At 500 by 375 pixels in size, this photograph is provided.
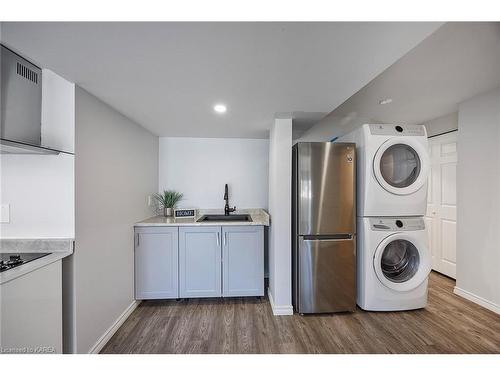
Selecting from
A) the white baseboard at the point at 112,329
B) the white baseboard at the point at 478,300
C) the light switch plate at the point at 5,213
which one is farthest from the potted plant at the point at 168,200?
the white baseboard at the point at 478,300

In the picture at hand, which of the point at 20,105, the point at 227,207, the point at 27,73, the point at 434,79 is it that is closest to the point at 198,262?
the point at 227,207

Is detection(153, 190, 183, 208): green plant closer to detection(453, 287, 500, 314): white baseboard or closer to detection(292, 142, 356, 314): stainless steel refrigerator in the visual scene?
detection(292, 142, 356, 314): stainless steel refrigerator

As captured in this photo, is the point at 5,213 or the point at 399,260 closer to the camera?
the point at 5,213

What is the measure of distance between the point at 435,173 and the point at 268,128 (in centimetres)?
270

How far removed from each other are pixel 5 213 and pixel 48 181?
33 centimetres

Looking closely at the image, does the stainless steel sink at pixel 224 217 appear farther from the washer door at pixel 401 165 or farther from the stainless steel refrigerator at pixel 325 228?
the washer door at pixel 401 165

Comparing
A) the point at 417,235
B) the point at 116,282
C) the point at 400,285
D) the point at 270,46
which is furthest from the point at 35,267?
the point at 417,235

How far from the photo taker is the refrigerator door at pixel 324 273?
6.44ft

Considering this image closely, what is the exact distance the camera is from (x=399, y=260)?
2.17 meters

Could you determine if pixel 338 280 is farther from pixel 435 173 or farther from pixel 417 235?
pixel 435 173

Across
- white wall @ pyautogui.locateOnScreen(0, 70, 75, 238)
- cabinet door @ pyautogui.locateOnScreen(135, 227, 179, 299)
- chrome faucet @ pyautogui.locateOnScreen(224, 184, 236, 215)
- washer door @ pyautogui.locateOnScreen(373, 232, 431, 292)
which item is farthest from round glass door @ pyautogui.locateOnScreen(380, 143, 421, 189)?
white wall @ pyautogui.locateOnScreen(0, 70, 75, 238)

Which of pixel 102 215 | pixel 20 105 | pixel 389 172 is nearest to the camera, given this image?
pixel 20 105

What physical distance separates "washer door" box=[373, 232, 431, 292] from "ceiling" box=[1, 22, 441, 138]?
59.9 inches

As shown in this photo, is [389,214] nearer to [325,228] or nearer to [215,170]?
[325,228]
